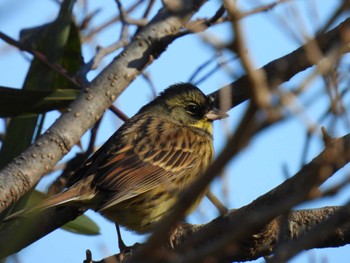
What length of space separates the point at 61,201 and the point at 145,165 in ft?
3.06

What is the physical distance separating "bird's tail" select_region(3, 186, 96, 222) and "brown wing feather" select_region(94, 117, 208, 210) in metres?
0.15

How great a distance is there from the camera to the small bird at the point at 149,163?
4555mm

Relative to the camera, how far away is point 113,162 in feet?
16.0

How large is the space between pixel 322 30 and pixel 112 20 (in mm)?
4525

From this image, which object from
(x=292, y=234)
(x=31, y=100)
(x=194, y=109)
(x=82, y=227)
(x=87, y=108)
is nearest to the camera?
(x=292, y=234)

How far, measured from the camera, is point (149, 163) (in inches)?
198

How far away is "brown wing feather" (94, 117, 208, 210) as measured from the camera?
4.60 metres

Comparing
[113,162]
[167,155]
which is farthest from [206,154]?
[113,162]

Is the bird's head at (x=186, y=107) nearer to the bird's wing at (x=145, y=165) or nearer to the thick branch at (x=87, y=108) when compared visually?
the bird's wing at (x=145, y=165)

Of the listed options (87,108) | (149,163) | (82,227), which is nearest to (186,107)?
(149,163)

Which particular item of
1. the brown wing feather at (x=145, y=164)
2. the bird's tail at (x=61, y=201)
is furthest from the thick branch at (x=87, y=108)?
the brown wing feather at (x=145, y=164)

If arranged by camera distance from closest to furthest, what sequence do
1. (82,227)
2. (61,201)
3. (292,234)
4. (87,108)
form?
(292,234), (61,201), (87,108), (82,227)

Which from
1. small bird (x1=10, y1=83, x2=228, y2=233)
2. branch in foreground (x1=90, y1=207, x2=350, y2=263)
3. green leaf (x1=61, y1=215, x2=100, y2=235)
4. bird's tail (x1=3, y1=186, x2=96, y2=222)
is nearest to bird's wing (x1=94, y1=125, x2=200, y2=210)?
small bird (x1=10, y1=83, x2=228, y2=233)

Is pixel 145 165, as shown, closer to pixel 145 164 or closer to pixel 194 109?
pixel 145 164
